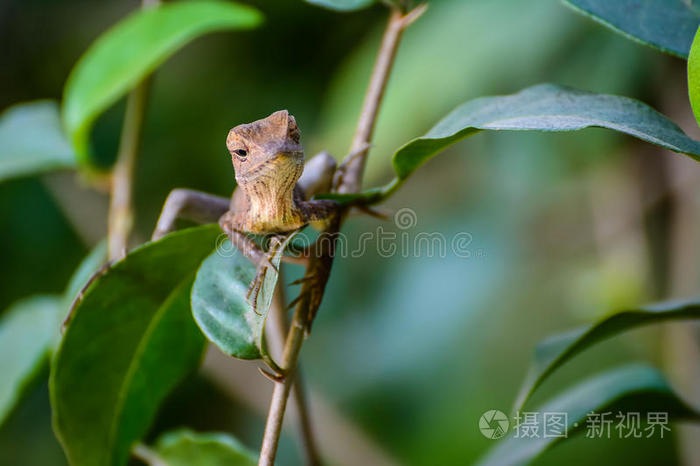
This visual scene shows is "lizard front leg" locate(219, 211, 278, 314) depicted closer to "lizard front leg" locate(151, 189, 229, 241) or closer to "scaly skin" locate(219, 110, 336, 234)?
"scaly skin" locate(219, 110, 336, 234)

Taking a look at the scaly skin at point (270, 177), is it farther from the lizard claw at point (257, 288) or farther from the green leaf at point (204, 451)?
the green leaf at point (204, 451)

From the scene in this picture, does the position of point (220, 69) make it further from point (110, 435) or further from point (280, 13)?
point (110, 435)

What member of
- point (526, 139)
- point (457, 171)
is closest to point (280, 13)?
point (457, 171)

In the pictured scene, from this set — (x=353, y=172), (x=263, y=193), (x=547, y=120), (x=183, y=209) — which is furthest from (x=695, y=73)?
(x=183, y=209)

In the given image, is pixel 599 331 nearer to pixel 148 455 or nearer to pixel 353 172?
pixel 353 172

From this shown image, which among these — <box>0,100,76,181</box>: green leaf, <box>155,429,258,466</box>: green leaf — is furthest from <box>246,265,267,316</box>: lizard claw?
<box>0,100,76,181</box>: green leaf

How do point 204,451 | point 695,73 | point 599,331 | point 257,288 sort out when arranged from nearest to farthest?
point 695,73
point 257,288
point 599,331
point 204,451

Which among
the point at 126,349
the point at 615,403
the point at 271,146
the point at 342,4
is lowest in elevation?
the point at 126,349
